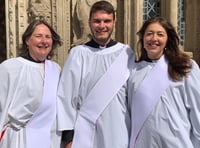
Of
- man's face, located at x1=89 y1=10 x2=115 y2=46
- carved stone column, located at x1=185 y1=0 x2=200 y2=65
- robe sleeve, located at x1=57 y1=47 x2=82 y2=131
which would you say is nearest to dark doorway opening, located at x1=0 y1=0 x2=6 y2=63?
carved stone column, located at x1=185 y1=0 x2=200 y2=65

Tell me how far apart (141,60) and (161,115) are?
0.52 meters

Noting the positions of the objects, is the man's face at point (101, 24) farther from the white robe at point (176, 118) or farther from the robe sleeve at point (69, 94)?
the white robe at point (176, 118)

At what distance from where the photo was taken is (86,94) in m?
3.35

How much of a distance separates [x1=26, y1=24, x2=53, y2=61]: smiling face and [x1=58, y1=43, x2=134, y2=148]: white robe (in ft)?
0.74

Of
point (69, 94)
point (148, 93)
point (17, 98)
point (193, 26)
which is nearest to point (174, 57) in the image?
point (148, 93)

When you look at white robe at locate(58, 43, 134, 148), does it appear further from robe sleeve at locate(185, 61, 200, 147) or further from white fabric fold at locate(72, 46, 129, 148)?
robe sleeve at locate(185, 61, 200, 147)

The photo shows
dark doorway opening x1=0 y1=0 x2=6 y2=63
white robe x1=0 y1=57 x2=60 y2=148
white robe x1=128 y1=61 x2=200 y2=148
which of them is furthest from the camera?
dark doorway opening x1=0 y1=0 x2=6 y2=63

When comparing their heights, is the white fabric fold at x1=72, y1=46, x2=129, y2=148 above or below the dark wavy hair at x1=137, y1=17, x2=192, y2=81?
below

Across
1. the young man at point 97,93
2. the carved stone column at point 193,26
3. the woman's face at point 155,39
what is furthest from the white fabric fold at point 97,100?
the carved stone column at point 193,26

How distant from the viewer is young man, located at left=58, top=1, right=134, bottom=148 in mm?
3281

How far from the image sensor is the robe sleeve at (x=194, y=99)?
312cm

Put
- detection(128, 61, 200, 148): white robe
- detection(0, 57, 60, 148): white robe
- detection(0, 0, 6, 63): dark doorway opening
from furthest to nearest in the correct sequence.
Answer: detection(0, 0, 6, 63): dark doorway opening < detection(0, 57, 60, 148): white robe < detection(128, 61, 200, 148): white robe

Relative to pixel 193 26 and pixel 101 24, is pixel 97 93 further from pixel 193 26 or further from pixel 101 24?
pixel 193 26

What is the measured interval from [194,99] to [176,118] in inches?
8.3
